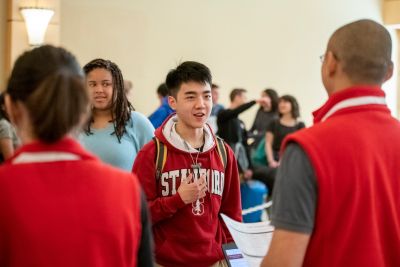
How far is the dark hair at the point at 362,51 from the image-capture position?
1830mm

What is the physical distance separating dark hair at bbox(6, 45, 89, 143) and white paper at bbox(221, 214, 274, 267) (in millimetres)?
957

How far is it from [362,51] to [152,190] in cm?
123

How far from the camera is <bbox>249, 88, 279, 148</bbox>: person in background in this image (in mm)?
8511

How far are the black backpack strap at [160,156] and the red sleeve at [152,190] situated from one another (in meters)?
0.02

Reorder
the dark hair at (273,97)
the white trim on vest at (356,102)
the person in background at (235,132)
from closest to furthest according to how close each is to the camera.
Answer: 1. the white trim on vest at (356,102)
2. the person in background at (235,132)
3. the dark hair at (273,97)

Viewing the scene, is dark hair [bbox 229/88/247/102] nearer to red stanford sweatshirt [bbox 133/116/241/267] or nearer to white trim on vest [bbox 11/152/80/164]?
red stanford sweatshirt [bbox 133/116/241/267]

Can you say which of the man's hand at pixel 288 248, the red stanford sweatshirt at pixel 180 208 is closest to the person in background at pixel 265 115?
the red stanford sweatshirt at pixel 180 208

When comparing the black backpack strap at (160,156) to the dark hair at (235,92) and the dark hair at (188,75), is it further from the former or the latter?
the dark hair at (235,92)

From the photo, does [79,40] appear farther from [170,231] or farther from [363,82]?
[363,82]

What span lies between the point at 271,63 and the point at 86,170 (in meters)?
8.48

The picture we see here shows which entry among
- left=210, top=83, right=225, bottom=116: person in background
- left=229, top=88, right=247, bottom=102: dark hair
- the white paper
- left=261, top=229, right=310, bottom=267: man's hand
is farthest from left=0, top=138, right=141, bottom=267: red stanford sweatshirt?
left=229, top=88, right=247, bottom=102: dark hair

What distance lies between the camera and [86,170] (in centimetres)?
150

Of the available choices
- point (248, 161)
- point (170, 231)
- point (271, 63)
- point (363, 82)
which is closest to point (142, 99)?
point (248, 161)

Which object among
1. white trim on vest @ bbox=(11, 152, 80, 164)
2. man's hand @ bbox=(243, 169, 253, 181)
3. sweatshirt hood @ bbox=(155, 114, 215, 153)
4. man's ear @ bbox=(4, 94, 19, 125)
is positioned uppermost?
man's ear @ bbox=(4, 94, 19, 125)
